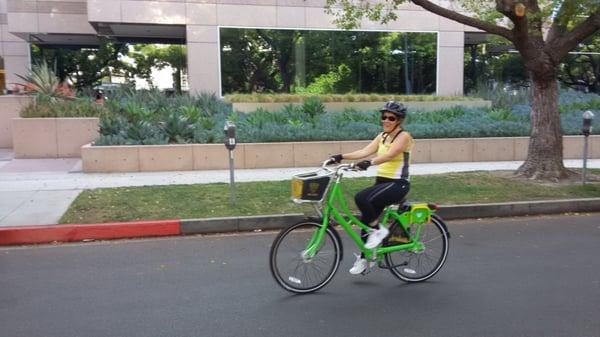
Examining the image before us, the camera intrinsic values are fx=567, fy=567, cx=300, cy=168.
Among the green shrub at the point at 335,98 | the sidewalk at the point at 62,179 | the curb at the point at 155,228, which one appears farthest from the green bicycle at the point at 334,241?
the green shrub at the point at 335,98

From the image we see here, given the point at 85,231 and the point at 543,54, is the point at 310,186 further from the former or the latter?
the point at 543,54

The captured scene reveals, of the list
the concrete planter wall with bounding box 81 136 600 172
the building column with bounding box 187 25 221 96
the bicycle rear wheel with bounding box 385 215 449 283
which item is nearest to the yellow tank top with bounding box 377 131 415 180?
the bicycle rear wheel with bounding box 385 215 449 283

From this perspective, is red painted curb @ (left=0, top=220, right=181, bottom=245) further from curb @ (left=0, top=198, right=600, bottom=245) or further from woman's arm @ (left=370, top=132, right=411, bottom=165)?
woman's arm @ (left=370, top=132, right=411, bottom=165)

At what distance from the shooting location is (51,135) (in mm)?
14133

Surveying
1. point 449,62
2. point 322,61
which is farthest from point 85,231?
point 449,62

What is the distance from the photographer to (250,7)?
70.0 ft

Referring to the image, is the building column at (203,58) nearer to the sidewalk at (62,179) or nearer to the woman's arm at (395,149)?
the sidewalk at (62,179)

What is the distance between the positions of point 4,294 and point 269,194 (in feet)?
16.0

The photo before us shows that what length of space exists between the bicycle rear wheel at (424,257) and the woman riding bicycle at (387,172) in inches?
14.7

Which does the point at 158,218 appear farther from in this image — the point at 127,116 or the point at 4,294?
the point at 127,116

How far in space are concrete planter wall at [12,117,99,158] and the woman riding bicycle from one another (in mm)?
10746

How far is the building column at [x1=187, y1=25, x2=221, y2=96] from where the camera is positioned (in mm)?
21000

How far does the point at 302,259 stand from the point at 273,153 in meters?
7.80

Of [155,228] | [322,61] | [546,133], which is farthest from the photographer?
[322,61]
